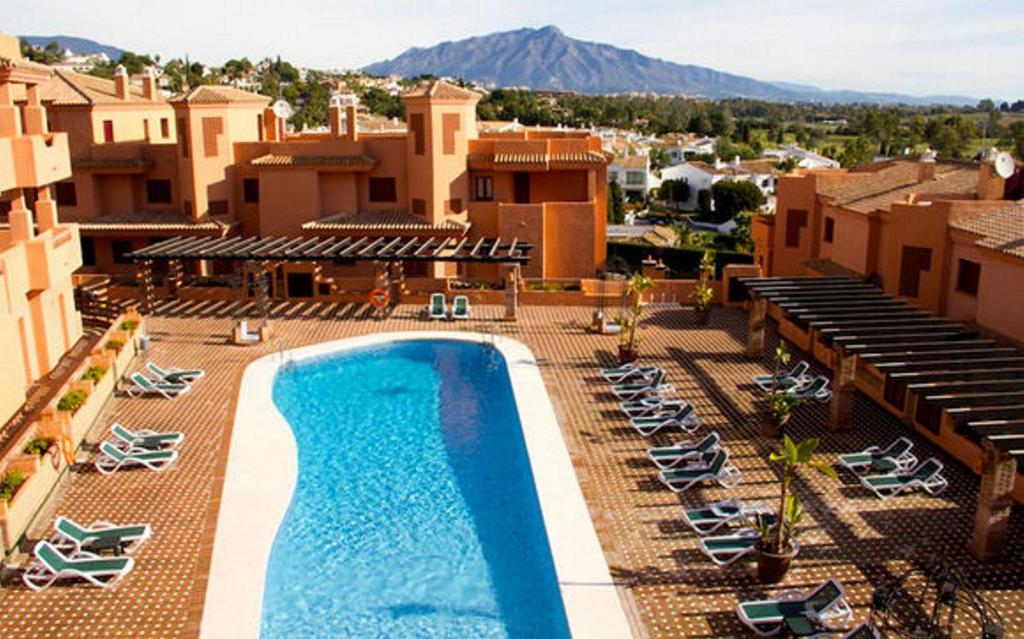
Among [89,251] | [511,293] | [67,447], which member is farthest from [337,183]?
[67,447]

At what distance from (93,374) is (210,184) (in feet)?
60.7

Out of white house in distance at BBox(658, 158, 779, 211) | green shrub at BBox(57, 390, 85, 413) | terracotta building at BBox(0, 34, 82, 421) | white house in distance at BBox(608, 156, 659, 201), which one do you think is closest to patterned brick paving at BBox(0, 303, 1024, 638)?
green shrub at BBox(57, 390, 85, 413)

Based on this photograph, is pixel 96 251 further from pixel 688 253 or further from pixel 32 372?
pixel 688 253

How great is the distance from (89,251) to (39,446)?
25.2 metres

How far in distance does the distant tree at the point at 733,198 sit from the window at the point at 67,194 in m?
70.4

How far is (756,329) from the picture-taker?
87.3 feet

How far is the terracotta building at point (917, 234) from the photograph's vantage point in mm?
21578

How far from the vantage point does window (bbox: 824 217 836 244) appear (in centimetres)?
3130

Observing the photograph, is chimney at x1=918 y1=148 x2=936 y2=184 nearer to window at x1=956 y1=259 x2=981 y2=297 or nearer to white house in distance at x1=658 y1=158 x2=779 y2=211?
window at x1=956 y1=259 x2=981 y2=297

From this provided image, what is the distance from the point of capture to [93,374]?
22219 mm

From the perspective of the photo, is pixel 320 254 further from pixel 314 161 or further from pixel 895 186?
pixel 895 186

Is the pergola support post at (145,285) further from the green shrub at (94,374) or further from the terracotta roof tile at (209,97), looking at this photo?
the green shrub at (94,374)

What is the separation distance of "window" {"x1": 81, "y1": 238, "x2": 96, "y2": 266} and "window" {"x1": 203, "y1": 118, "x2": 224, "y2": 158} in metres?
6.95

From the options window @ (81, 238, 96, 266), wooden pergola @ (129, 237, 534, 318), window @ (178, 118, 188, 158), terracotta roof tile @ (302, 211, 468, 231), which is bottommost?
window @ (81, 238, 96, 266)
